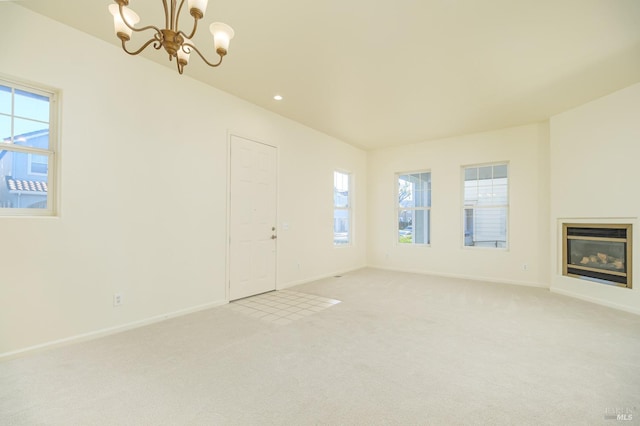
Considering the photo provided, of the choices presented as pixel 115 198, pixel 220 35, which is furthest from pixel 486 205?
pixel 115 198

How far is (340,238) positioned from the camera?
649cm

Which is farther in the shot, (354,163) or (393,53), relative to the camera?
(354,163)

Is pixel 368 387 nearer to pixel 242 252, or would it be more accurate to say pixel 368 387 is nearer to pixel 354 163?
pixel 242 252

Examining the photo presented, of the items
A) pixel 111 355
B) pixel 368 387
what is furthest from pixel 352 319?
pixel 111 355

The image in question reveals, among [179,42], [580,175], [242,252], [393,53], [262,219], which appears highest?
[393,53]

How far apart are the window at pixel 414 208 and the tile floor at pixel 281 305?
3.23 metres

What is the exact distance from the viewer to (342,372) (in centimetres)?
221

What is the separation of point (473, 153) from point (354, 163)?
8.04 ft

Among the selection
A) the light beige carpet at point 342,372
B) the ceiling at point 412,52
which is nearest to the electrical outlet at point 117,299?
the light beige carpet at point 342,372

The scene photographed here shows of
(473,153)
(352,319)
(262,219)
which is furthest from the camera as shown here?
(473,153)

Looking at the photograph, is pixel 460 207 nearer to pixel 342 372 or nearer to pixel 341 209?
pixel 341 209

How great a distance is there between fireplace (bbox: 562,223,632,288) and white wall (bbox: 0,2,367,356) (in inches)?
204

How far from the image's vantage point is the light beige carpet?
1748 millimetres

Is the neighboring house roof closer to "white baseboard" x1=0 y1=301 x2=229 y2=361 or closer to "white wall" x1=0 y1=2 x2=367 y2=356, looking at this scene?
"white wall" x1=0 y1=2 x2=367 y2=356
